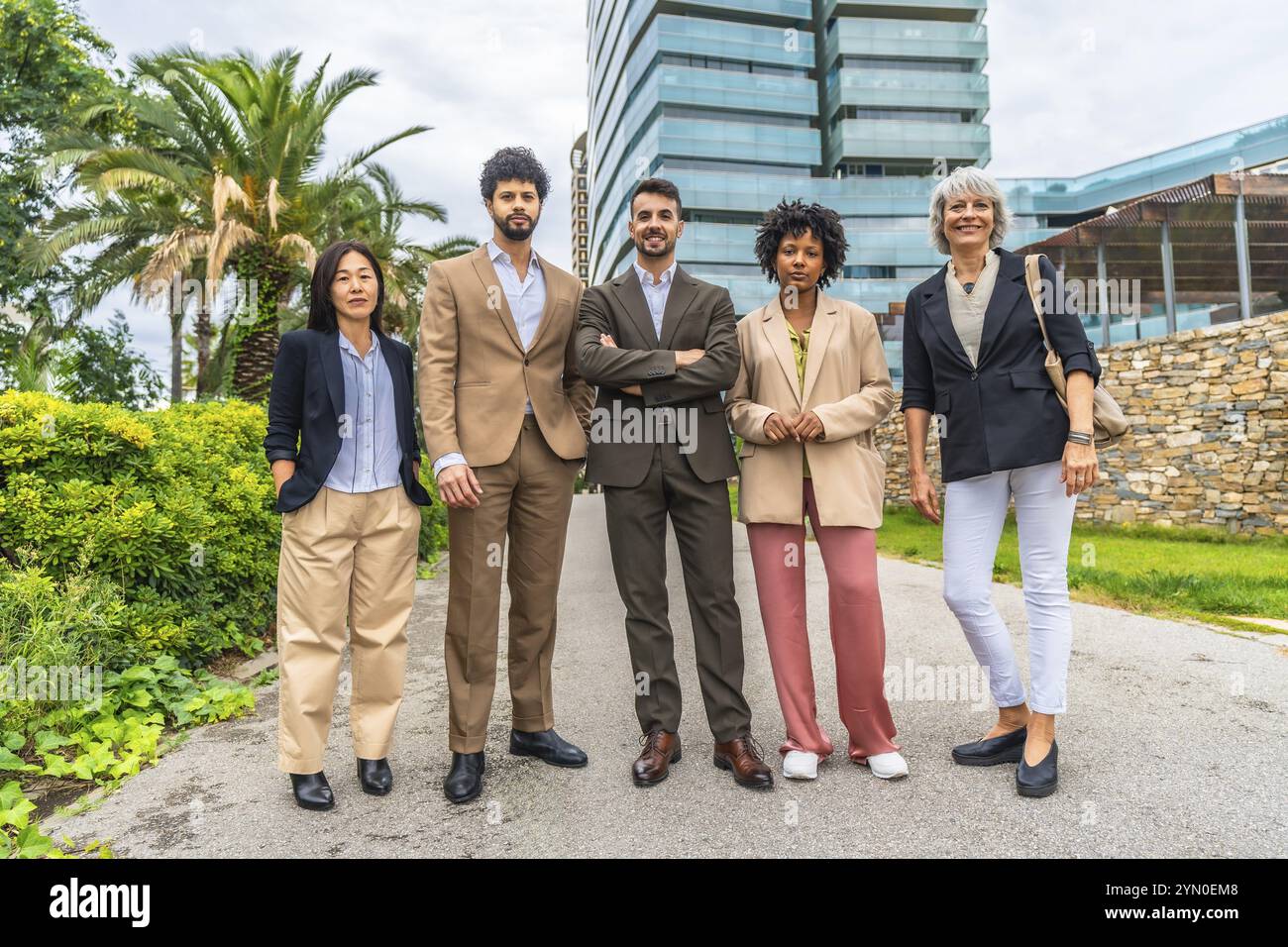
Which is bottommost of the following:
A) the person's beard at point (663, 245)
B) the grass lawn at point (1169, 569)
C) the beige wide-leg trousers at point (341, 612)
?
the grass lawn at point (1169, 569)

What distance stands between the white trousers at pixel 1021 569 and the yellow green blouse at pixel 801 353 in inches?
27.3

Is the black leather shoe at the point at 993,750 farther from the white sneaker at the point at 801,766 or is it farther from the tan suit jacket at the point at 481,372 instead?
the tan suit jacket at the point at 481,372

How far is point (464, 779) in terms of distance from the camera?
3271mm

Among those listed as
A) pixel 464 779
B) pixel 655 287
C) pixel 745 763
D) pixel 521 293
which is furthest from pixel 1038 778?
pixel 521 293

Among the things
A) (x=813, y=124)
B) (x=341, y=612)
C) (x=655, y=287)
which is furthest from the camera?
(x=813, y=124)

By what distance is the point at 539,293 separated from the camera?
376 centimetres

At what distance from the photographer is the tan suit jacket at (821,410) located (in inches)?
135

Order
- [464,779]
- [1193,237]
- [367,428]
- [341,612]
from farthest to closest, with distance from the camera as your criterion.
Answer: [1193,237] → [367,428] → [341,612] → [464,779]

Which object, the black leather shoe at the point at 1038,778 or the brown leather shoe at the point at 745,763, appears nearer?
the black leather shoe at the point at 1038,778

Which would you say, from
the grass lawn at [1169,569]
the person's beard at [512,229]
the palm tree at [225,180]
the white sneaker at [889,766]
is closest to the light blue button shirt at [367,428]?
the person's beard at [512,229]

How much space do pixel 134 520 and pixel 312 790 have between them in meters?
2.10

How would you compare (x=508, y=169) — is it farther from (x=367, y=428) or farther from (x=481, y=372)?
(x=367, y=428)
